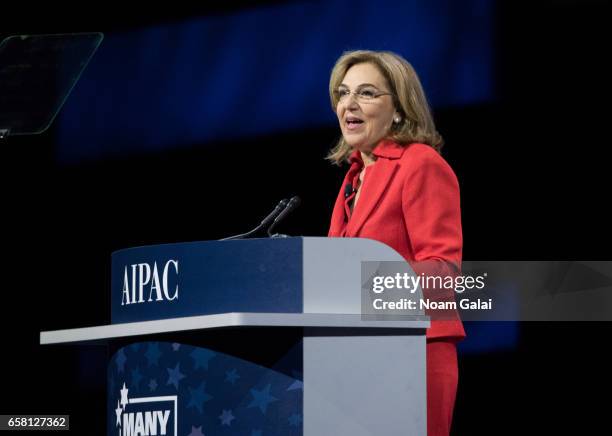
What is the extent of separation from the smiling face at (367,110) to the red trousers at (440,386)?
2.12ft

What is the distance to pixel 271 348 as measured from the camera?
2340mm

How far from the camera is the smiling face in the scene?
3.04m

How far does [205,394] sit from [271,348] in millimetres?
162

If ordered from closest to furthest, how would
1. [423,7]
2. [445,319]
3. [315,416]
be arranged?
[315,416] → [445,319] → [423,7]

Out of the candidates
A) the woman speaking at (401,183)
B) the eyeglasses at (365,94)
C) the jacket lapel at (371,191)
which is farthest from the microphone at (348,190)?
the eyeglasses at (365,94)

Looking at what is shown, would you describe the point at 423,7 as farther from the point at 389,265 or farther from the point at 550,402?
the point at 389,265

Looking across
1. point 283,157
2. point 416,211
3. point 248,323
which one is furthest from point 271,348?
point 283,157

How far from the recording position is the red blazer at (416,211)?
106 inches

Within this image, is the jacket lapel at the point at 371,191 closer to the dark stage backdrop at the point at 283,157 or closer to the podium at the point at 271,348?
the podium at the point at 271,348

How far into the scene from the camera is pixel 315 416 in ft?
7.56

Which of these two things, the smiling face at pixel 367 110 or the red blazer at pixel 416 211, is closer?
the red blazer at pixel 416 211

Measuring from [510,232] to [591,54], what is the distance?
2.10ft

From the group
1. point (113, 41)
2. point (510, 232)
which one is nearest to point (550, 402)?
point (510, 232)

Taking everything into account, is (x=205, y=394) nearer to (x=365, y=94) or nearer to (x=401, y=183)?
(x=401, y=183)
